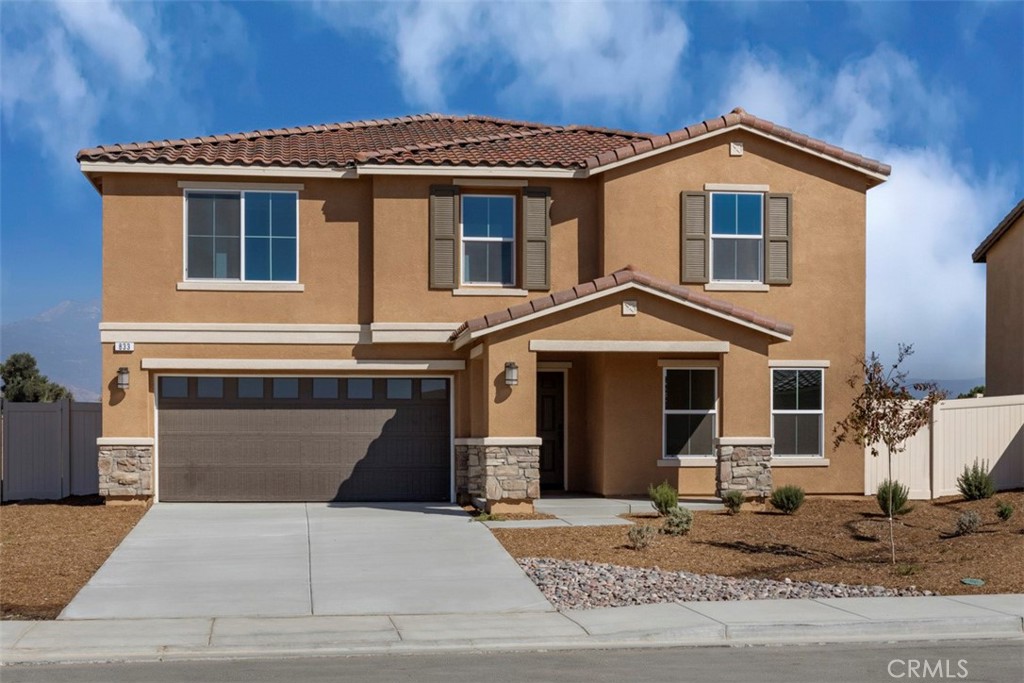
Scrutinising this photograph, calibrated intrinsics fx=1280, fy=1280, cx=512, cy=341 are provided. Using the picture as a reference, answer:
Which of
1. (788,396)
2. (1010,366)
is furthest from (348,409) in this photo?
(1010,366)

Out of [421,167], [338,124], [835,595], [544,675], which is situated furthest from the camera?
[338,124]

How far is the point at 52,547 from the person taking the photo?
16719 millimetres

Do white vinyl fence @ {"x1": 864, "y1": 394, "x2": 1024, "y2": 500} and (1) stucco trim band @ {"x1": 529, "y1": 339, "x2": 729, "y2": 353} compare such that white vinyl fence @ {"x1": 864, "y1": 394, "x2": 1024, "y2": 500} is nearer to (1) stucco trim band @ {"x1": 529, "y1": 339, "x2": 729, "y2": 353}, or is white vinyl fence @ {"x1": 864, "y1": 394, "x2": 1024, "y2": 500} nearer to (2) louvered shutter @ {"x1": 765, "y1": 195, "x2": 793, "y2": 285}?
(2) louvered shutter @ {"x1": 765, "y1": 195, "x2": 793, "y2": 285}

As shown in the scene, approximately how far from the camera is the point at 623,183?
866 inches

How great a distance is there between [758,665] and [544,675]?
1819 mm

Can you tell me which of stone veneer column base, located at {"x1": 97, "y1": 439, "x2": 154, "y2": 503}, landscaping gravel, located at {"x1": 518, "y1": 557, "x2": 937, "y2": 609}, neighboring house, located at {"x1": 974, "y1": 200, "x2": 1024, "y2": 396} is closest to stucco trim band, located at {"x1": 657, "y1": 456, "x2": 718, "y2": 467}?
landscaping gravel, located at {"x1": 518, "y1": 557, "x2": 937, "y2": 609}

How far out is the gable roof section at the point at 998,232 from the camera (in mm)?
27484

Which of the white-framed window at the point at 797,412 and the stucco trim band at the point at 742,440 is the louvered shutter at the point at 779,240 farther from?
the stucco trim band at the point at 742,440

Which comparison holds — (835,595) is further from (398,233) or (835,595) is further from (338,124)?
(338,124)

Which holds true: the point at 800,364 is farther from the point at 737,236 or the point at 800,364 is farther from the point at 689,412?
the point at 737,236

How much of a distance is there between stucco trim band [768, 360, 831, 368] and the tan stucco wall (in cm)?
728

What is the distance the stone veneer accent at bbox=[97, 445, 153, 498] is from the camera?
69.3ft

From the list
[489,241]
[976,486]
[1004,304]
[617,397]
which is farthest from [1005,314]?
[489,241]

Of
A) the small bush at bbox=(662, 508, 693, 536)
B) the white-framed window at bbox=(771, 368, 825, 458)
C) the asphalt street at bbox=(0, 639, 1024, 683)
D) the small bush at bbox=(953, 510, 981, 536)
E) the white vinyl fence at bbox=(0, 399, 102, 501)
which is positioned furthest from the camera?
the white vinyl fence at bbox=(0, 399, 102, 501)
